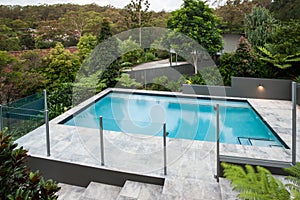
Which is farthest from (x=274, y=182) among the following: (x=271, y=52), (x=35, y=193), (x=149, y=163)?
(x=271, y=52)

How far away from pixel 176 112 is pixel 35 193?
22.0 feet

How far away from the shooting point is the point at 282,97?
870cm

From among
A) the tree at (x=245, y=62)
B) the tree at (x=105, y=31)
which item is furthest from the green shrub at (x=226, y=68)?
the tree at (x=105, y=31)

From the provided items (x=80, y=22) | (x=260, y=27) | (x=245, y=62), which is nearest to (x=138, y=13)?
(x=80, y=22)

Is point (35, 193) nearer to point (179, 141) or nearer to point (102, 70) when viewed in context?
point (179, 141)

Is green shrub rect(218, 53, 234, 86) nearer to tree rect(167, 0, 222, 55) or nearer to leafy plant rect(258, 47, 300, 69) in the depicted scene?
tree rect(167, 0, 222, 55)

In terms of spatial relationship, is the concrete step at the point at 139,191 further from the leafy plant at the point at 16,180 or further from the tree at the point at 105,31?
the tree at the point at 105,31

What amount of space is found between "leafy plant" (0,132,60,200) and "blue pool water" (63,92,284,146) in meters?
2.69

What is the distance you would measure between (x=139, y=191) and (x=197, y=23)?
27.2ft

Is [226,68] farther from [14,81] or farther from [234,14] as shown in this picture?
[14,81]

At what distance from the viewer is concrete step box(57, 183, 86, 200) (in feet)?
13.3

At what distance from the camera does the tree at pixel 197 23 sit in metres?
10.2

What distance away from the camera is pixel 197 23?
10312 millimetres

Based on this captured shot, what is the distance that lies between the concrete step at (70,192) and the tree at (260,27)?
9644 mm
